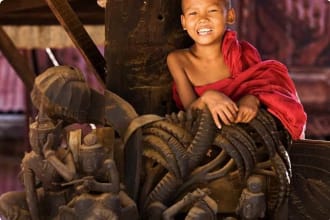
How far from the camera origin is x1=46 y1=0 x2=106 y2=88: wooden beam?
188cm

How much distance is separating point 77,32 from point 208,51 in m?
0.36

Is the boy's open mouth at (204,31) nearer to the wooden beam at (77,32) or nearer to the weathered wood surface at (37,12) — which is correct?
the wooden beam at (77,32)

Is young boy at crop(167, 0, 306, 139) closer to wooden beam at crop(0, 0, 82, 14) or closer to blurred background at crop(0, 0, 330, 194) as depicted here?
wooden beam at crop(0, 0, 82, 14)

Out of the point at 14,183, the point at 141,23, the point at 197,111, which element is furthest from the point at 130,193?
the point at 14,183

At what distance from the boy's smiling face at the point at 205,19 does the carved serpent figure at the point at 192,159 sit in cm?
17

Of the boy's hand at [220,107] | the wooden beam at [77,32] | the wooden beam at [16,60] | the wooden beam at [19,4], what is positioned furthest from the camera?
the wooden beam at [16,60]

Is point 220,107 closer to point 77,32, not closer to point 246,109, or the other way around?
point 246,109

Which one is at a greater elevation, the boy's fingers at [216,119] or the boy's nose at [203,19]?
the boy's nose at [203,19]

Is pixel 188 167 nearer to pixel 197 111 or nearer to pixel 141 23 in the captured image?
pixel 197 111

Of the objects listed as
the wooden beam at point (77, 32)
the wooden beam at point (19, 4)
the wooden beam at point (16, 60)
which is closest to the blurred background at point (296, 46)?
the wooden beam at point (16, 60)

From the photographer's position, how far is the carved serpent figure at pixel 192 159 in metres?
1.64

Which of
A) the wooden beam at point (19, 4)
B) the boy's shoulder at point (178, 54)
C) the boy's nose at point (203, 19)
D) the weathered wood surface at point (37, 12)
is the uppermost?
the boy's nose at point (203, 19)

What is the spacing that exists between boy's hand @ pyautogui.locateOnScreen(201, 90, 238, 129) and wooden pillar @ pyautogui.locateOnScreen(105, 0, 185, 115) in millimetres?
189

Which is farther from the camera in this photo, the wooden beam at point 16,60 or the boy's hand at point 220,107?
the wooden beam at point 16,60
